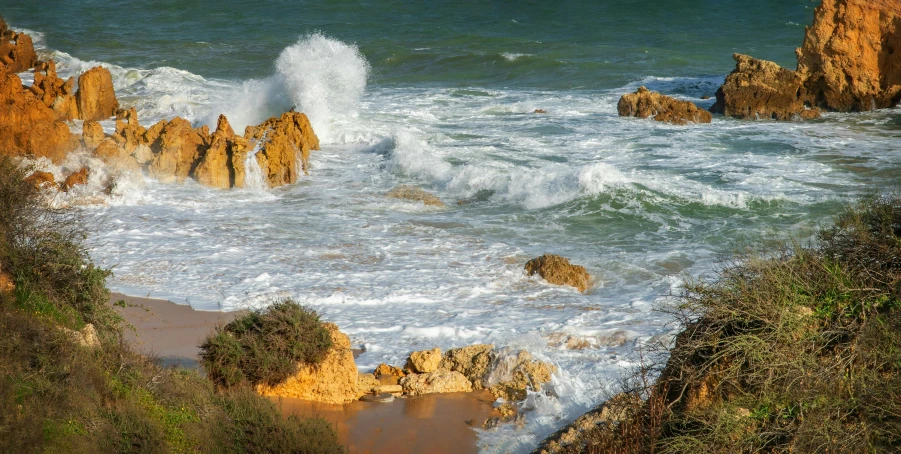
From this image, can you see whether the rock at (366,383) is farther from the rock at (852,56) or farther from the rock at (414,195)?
the rock at (852,56)

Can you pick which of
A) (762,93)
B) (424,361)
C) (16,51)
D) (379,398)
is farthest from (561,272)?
(16,51)

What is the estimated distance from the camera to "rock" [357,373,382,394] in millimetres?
6828

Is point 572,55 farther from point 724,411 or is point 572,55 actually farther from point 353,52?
point 724,411

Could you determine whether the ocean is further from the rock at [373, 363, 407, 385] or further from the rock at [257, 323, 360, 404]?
the rock at [257, 323, 360, 404]

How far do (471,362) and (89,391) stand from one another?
10.6 ft

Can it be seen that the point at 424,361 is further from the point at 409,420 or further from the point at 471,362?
the point at 409,420

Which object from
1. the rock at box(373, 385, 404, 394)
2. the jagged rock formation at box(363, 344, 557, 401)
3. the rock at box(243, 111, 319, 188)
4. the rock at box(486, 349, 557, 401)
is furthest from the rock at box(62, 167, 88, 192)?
the rock at box(486, 349, 557, 401)

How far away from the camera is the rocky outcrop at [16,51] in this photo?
22.9 meters

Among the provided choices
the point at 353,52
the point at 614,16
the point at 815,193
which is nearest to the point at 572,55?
the point at 614,16

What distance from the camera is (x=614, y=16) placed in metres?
41.2

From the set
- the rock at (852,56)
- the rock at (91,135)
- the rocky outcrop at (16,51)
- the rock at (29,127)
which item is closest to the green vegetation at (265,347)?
the rock at (29,127)

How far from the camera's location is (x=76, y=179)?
1363cm

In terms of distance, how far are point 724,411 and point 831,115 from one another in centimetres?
1954

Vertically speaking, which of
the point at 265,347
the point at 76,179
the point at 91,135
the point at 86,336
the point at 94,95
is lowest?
the point at 265,347
